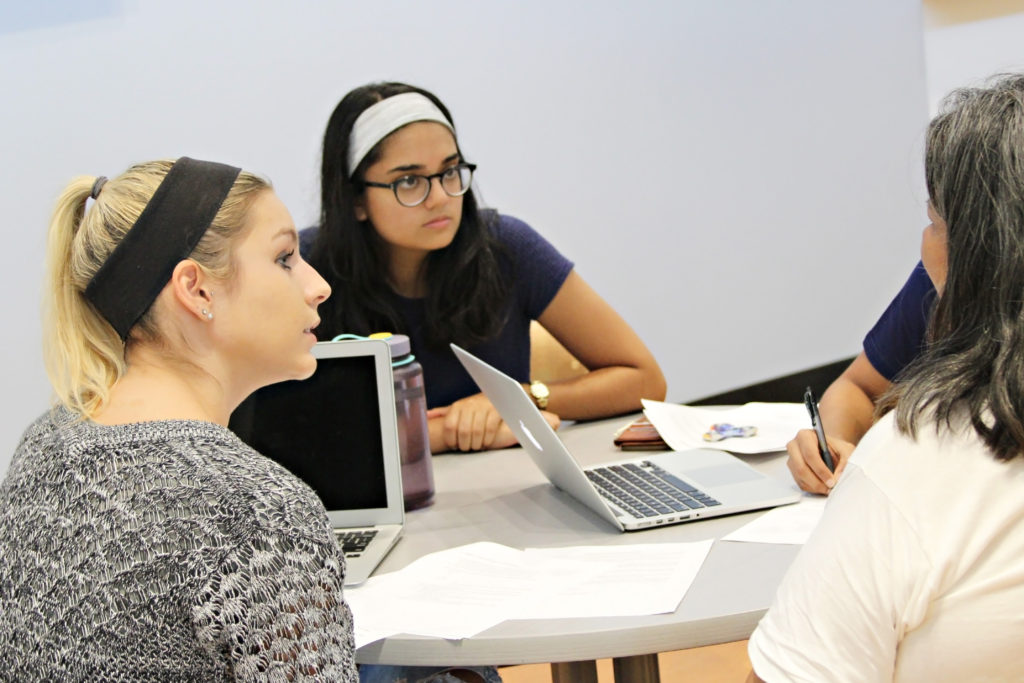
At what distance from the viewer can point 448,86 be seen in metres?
3.40

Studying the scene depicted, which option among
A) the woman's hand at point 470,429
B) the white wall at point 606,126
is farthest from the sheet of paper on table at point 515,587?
the white wall at point 606,126

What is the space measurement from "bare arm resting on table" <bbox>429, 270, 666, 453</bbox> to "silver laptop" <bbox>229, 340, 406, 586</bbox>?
15.5 inches

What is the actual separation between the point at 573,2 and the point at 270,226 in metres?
2.61

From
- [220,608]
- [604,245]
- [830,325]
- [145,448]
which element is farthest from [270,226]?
[830,325]

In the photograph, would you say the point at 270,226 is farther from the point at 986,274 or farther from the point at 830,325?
the point at 830,325

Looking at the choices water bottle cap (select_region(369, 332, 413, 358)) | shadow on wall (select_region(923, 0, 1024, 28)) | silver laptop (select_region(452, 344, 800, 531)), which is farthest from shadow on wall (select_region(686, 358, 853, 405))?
water bottle cap (select_region(369, 332, 413, 358))

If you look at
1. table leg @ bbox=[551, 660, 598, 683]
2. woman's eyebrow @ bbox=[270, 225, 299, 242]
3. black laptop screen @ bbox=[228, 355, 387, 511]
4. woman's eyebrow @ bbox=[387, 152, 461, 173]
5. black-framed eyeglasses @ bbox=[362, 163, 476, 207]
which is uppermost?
woman's eyebrow @ bbox=[270, 225, 299, 242]

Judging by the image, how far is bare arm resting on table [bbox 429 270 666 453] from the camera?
80.7 inches

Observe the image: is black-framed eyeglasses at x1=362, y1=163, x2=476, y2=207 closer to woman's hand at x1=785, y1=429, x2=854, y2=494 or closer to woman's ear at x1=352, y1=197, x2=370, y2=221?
woman's ear at x1=352, y1=197, x2=370, y2=221

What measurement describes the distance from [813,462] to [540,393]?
2.57 ft

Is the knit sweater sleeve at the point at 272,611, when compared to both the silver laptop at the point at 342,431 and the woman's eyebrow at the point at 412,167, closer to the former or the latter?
the silver laptop at the point at 342,431

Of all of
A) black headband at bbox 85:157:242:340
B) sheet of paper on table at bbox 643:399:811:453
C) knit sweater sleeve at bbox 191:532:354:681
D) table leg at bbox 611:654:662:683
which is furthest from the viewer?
sheet of paper on table at bbox 643:399:811:453

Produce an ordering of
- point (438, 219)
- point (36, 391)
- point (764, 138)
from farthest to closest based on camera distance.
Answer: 1. point (764, 138)
2. point (36, 391)
3. point (438, 219)

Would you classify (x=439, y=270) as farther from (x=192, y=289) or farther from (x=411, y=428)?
(x=192, y=289)
